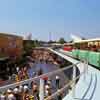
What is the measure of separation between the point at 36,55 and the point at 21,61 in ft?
112

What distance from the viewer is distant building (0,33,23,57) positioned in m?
56.9

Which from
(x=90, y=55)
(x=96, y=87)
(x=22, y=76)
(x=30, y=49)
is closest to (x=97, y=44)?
(x=90, y=55)

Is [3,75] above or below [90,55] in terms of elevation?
below

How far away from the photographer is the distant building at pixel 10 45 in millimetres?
56884

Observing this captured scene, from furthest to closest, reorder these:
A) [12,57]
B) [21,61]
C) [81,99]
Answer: [21,61]
[12,57]
[81,99]

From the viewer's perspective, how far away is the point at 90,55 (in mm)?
25781

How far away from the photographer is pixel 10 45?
63281mm

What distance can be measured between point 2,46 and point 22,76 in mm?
34926

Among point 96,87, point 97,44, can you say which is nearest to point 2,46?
point 97,44

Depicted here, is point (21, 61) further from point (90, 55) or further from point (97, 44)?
point (90, 55)

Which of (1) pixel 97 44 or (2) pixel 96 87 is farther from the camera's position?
(1) pixel 97 44

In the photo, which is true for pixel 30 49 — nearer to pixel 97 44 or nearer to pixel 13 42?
pixel 13 42

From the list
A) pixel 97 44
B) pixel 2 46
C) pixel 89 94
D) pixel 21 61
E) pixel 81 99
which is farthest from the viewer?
pixel 21 61

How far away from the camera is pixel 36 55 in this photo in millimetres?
100875
